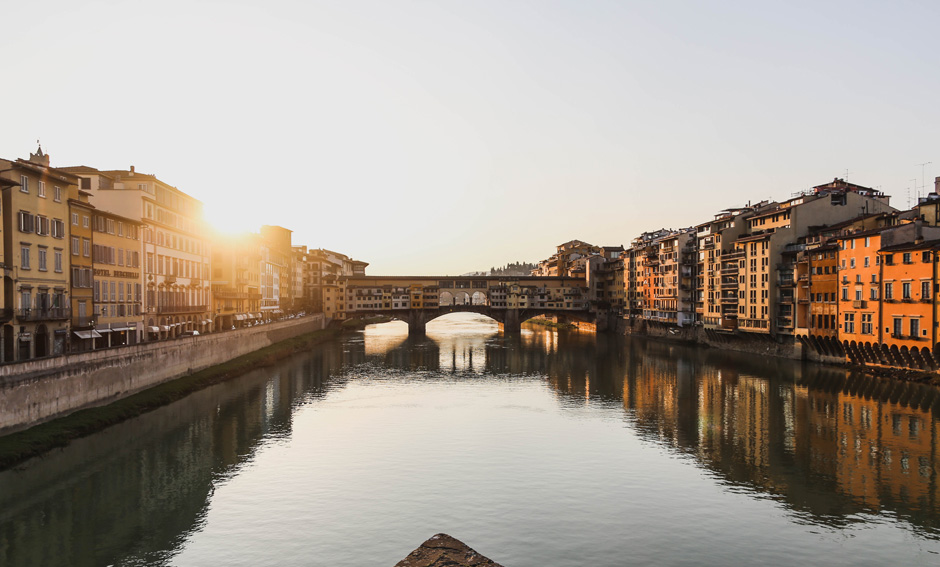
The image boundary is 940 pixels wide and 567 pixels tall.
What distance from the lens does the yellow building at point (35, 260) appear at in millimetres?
36906

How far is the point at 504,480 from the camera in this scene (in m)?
29.8

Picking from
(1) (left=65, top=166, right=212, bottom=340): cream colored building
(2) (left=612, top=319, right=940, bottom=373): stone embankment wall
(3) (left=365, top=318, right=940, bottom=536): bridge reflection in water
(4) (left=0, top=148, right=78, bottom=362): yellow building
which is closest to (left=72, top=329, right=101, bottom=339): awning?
(4) (left=0, top=148, right=78, bottom=362): yellow building

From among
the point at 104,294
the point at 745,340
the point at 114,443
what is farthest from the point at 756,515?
the point at 745,340

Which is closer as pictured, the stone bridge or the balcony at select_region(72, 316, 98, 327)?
the balcony at select_region(72, 316, 98, 327)

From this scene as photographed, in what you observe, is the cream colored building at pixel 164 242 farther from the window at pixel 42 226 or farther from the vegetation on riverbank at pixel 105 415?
the window at pixel 42 226

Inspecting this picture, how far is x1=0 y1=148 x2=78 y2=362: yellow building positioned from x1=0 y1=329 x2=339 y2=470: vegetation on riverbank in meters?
4.87

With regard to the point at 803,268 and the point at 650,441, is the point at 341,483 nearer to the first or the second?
the point at 650,441

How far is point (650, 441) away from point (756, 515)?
12.1 m

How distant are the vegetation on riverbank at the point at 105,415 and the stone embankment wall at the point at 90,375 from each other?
17.8 inches

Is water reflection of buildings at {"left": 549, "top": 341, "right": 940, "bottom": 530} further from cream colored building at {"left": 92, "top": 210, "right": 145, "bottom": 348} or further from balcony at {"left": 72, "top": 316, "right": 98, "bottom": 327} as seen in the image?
balcony at {"left": 72, "top": 316, "right": 98, "bottom": 327}

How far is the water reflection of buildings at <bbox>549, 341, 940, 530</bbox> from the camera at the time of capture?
27828 mm

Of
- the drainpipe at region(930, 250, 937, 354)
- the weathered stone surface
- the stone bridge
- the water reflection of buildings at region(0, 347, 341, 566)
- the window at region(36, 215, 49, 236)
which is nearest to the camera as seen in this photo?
the weathered stone surface

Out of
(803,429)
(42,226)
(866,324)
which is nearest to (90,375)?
(42,226)

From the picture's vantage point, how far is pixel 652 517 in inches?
999
